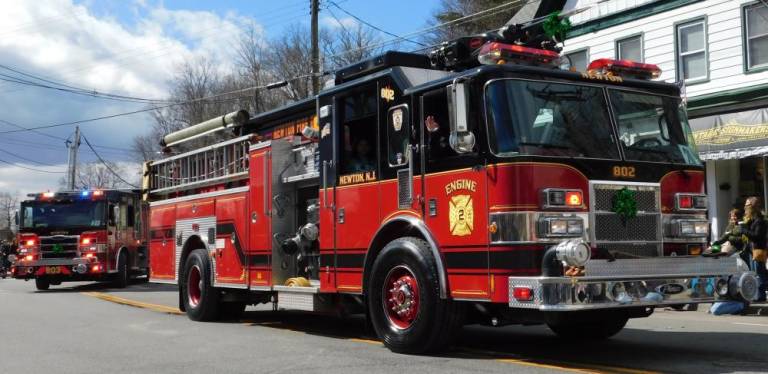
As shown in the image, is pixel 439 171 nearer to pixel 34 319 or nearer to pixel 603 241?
pixel 603 241

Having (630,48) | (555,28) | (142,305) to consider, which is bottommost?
(142,305)

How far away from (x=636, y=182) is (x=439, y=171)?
177cm

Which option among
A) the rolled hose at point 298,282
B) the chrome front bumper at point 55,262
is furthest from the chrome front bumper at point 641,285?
the chrome front bumper at point 55,262

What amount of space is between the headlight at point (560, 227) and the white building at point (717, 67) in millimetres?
10109

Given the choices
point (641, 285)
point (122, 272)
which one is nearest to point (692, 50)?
point (641, 285)

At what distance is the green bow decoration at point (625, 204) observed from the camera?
7093 millimetres

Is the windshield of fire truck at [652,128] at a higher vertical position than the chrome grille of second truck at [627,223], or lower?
higher

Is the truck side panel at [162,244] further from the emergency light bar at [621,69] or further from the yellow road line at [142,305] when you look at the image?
the emergency light bar at [621,69]

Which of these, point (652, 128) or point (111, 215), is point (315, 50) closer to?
point (111, 215)

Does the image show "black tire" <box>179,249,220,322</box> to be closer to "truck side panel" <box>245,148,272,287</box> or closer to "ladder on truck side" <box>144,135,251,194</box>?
"ladder on truck side" <box>144,135,251,194</box>

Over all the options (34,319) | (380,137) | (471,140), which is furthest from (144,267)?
(471,140)

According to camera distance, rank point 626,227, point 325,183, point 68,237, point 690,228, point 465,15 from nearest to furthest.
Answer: point 626,227
point 690,228
point 325,183
point 68,237
point 465,15

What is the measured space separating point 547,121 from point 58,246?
60.0 ft

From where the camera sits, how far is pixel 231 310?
12094 millimetres
